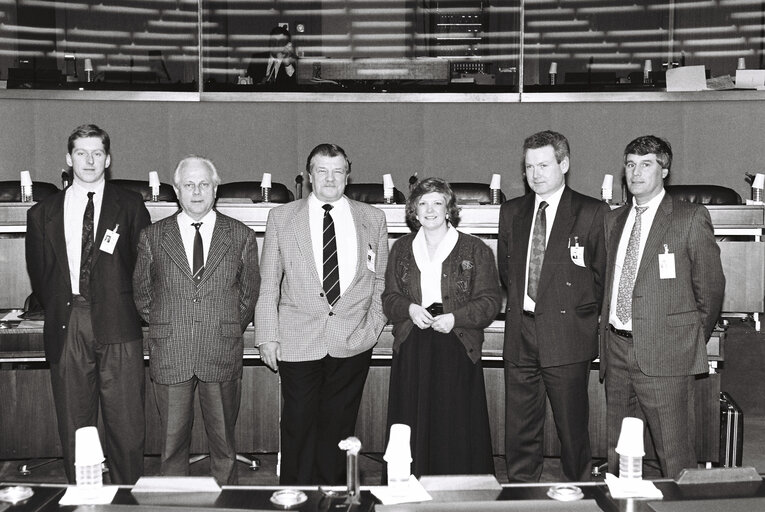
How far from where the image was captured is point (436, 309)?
135 inches

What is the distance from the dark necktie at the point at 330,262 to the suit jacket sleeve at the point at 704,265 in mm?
1416

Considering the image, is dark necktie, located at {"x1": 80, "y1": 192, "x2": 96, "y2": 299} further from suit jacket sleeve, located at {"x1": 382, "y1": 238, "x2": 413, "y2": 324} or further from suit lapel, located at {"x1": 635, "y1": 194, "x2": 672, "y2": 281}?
A: suit lapel, located at {"x1": 635, "y1": 194, "x2": 672, "y2": 281}

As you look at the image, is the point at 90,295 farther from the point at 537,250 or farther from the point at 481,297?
the point at 537,250

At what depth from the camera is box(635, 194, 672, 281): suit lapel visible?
334 cm

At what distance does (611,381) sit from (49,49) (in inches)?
295

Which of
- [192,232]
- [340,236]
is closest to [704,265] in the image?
[340,236]

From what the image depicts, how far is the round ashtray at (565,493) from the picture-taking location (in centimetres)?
217

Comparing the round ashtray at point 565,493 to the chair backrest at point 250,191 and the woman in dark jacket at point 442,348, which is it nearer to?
the woman in dark jacket at point 442,348

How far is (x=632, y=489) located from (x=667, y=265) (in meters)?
1.33

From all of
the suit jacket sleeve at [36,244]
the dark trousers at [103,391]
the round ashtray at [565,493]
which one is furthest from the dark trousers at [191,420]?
the round ashtray at [565,493]

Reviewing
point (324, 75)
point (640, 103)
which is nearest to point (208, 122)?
point (324, 75)

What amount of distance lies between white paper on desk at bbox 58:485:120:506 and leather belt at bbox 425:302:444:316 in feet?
5.12

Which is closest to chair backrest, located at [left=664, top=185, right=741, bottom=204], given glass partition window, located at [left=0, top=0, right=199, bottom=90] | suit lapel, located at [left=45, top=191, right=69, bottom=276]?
suit lapel, located at [left=45, top=191, right=69, bottom=276]

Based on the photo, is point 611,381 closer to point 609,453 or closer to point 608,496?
point 609,453
